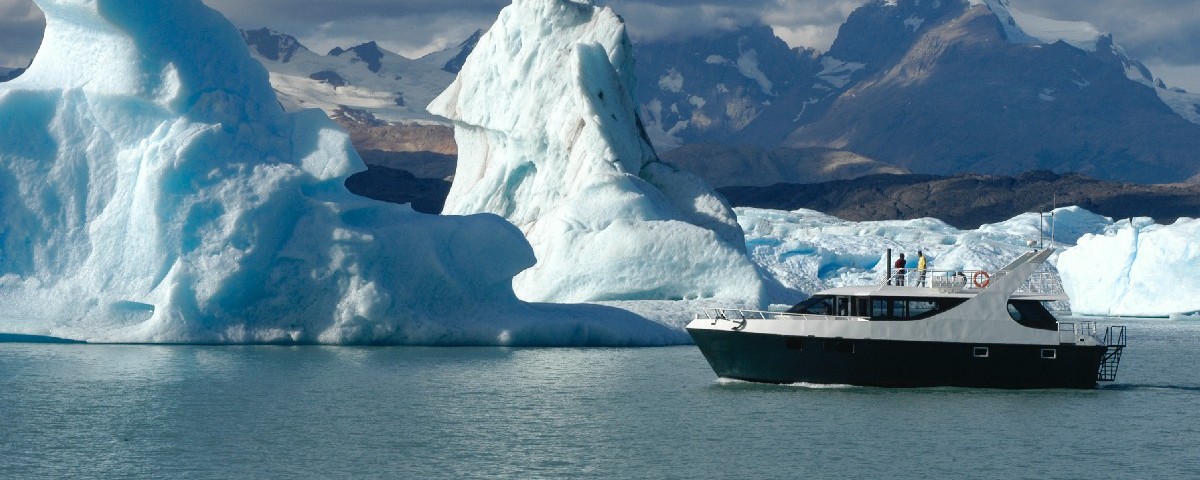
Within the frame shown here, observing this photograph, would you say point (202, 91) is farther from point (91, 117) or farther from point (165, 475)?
point (165, 475)

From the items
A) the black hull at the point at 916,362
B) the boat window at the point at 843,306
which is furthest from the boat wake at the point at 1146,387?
the boat window at the point at 843,306

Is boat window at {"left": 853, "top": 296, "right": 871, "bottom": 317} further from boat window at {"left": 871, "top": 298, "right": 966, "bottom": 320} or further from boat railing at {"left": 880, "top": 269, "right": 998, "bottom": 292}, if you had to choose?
boat railing at {"left": 880, "top": 269, "right": 998, "bottom": 292}

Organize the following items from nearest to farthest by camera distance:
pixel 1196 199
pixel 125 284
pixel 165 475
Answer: pixel 165 475 → pixel 125 284 → pixel 1196 199

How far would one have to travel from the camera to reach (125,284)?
35.7m

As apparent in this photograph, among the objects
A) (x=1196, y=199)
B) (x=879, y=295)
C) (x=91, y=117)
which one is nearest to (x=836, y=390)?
(x=879, y=295)

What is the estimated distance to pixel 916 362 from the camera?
96.5 ft

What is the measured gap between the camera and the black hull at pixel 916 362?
29.4 meters

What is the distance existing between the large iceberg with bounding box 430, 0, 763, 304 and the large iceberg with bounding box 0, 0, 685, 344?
Result: 1054cm

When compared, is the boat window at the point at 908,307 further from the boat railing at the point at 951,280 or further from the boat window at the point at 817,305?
the boat window at the point at 817,305

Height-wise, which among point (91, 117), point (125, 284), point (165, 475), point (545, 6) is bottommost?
point (165, 475)

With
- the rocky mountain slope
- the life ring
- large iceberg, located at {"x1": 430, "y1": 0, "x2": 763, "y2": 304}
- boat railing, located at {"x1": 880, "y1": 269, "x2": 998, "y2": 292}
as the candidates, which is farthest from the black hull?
the rocky mountain slope

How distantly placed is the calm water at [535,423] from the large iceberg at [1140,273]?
112ft

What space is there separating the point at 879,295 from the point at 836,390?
2.02m

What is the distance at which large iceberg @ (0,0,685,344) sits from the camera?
3569 centimetres
